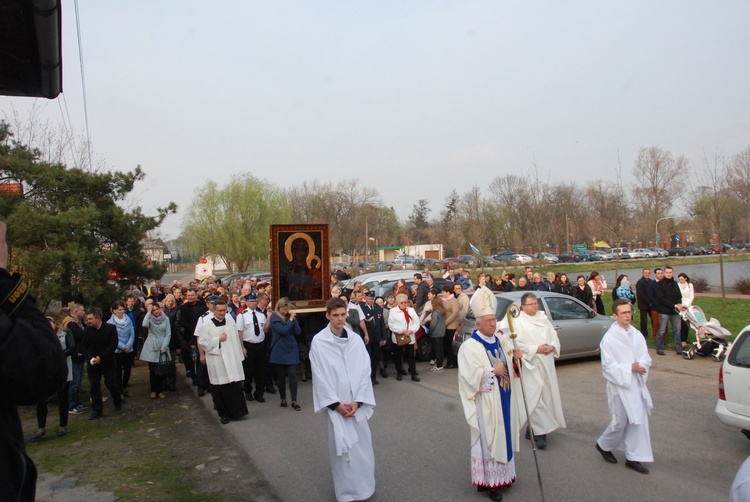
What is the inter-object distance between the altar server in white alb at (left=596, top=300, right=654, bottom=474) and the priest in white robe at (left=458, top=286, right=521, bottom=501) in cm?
121

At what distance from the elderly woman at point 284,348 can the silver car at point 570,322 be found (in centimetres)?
380

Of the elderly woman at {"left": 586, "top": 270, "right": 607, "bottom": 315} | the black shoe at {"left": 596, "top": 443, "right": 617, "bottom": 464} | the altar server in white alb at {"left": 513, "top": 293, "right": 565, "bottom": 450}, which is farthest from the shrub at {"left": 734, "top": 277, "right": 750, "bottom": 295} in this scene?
the black shoe at {"left": 596, "top": 443, "right": 617, "bottom": 464}

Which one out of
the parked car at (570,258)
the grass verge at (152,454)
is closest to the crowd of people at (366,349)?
the grass verge at (152,454)

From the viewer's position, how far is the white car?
238 inches

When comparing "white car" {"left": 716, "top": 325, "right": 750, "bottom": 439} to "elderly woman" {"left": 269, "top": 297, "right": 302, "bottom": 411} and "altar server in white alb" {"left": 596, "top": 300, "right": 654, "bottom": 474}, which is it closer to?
"altar server in white alb" {"left": 596, "top": 300, "right": 654, "bottom": 474}

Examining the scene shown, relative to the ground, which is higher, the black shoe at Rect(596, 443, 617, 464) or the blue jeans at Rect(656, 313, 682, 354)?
the blue jeans at Rect(656, 313, 682, 354)

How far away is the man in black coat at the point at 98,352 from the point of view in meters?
8.92

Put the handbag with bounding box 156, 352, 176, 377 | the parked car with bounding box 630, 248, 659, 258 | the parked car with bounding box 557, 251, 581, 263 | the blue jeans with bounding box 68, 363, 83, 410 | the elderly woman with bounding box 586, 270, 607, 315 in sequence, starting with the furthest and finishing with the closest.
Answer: the parked car with bounding box 630, 248, 659, 258, the parked car with bounding box 557, 251, 581, 263, the elderly woman with bounding box 586, 270, 607, 315, the handbag with bounding box 156, 352, 176, 377, the blue jeans with bounding box 68, 363, 83, 410

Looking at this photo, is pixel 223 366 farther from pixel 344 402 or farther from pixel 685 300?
pixel 685 300

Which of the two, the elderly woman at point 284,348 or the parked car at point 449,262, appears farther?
the parked car at point 449,262

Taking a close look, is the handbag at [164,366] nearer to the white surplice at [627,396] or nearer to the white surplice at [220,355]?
the white surplice at [220,355]

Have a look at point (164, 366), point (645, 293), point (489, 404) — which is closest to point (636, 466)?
point (489, 404)

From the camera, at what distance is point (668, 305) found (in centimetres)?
1184

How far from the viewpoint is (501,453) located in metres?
5.21
